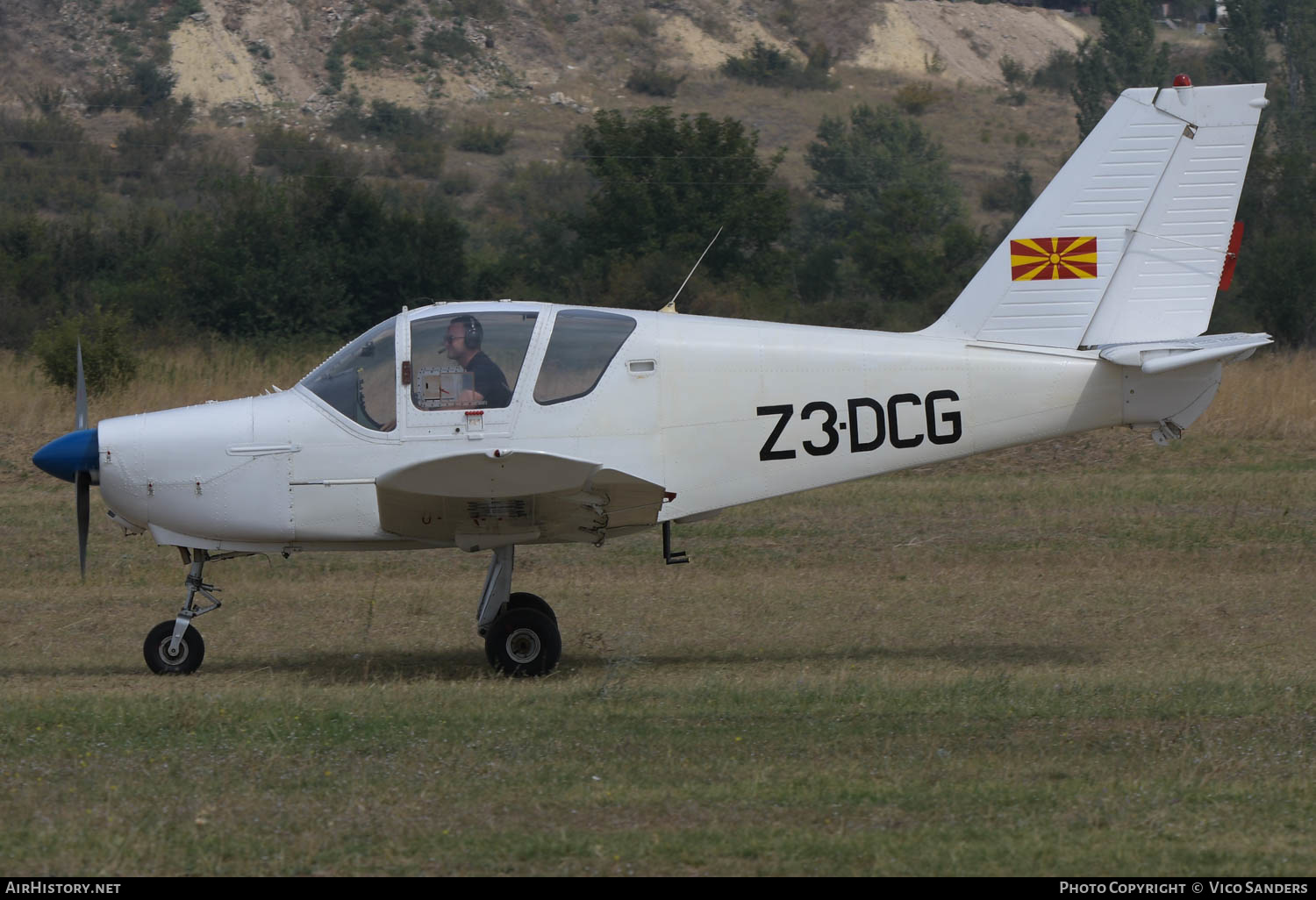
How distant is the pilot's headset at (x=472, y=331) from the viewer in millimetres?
8281

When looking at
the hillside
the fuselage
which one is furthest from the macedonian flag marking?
the hillside

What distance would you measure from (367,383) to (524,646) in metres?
1.78

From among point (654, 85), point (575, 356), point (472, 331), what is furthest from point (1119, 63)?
point (472, 331)

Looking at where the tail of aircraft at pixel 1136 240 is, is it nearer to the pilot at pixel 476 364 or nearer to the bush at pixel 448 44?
the pilot at pixel 476 364

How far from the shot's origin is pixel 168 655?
28.3 ft

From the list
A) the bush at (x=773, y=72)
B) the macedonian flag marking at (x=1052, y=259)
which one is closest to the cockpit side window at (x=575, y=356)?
the macedonian flag marking at (x=1052, y=259)

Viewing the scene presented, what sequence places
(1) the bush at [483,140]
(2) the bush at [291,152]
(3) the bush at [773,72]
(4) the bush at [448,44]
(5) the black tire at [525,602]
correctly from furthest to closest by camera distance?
(3) the bush at [773,72]
(4) the bush at [448,44]
(1) the bush at [483,140]
(2) the bush at [291,152]
(5) the black tire at [525,602]

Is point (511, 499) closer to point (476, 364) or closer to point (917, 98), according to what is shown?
point (476, 364)

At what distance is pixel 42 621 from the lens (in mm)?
10352

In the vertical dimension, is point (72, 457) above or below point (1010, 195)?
below

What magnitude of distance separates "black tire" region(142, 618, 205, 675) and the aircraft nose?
104 cm

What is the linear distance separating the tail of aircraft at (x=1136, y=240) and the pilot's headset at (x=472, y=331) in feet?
9.31

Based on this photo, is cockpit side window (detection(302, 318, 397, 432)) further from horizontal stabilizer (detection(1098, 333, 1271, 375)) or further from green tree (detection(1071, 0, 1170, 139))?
green tree (detection(1071, 0, 1170, 139))

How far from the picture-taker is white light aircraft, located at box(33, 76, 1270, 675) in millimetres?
8297
